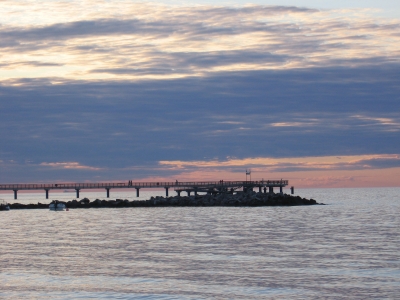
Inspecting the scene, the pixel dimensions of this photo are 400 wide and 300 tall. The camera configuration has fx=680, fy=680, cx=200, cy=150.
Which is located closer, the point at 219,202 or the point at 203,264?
the point at 203,264

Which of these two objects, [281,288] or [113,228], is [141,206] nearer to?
[113,228]

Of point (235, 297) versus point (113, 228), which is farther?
point (113, 228)

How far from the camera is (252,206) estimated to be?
10338 cm

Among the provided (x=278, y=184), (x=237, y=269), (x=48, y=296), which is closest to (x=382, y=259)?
(x=237, y=269)

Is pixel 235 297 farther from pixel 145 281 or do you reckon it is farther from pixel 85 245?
pixel 85 245

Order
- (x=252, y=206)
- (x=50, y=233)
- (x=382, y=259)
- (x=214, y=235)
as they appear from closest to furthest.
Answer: (x=382, y=259) → (x=214, y=235) → (x=50, y=233) → (x=252, y=206)

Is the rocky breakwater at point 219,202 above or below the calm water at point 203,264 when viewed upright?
above

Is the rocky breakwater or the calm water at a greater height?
the rocky breakwater

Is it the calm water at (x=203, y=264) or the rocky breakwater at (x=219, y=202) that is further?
the rocky breakwater at (x=219, y=202)

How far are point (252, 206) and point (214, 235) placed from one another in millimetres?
53496

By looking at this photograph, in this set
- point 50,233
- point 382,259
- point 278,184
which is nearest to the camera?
point 382,259

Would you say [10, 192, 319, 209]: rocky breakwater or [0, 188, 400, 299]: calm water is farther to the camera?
[10, 192, 319, 209]: rocky breakwater

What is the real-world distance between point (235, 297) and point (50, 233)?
1258 inches

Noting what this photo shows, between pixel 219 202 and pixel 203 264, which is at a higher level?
pixel 219 202
